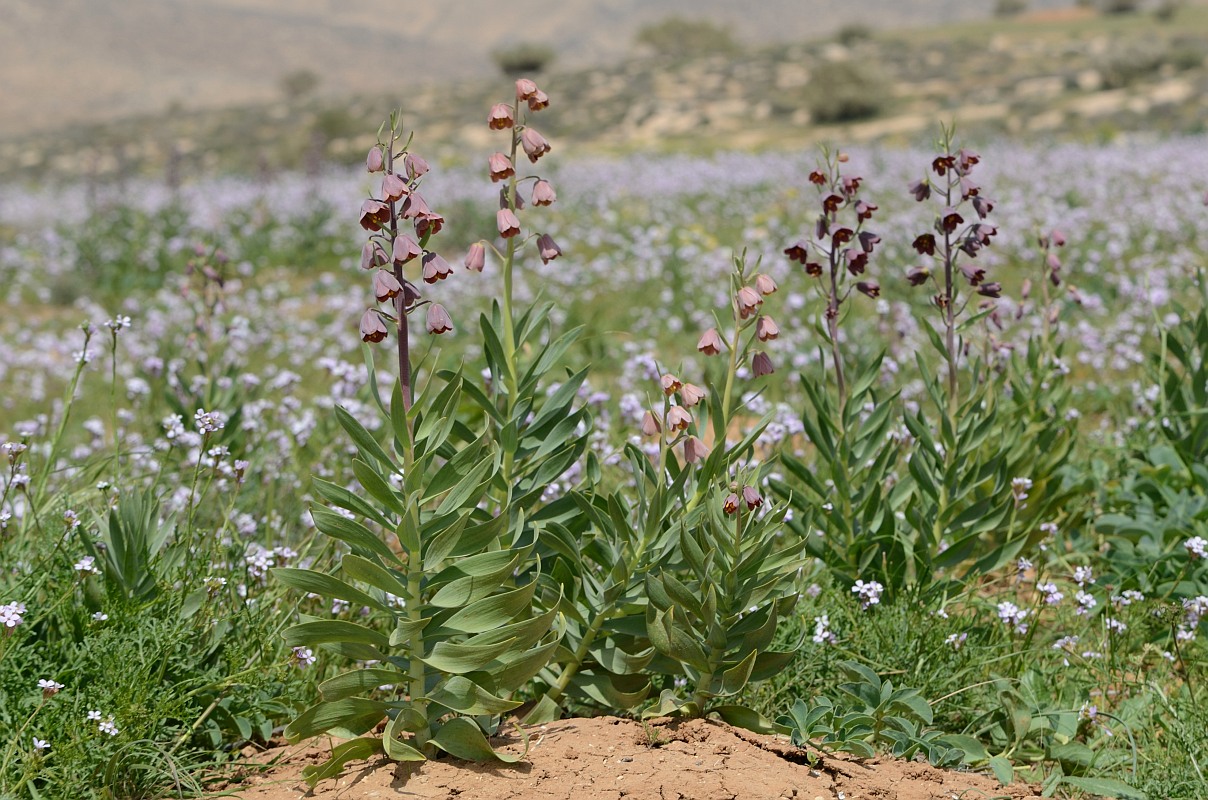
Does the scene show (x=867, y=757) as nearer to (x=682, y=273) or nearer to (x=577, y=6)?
(x=682, y=273)

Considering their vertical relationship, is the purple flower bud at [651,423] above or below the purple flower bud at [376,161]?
below

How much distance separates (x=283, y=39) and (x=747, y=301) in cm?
13911

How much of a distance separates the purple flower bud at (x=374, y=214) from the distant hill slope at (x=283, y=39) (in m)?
60.4

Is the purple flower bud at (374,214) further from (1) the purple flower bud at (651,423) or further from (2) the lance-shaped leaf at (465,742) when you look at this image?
(2) the lance-shaped leaf at (465,742)

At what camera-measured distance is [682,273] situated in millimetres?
10039

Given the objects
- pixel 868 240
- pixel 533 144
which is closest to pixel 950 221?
pixel 868 240

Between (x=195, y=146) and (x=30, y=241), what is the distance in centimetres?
2581

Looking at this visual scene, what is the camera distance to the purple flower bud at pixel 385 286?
8.56 feet

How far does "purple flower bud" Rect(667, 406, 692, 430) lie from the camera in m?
2.80

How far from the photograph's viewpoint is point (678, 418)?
2816 mm

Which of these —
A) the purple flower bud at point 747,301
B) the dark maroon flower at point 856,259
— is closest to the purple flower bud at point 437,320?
the purple flower bud at point 747,301

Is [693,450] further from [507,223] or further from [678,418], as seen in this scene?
[507,223]

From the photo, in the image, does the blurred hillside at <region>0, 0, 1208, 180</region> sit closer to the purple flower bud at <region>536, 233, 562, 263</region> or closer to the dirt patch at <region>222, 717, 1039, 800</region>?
the purple flower bud at <region>536, 233, 562, 263</region>

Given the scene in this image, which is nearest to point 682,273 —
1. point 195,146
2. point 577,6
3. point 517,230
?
point 517,230
